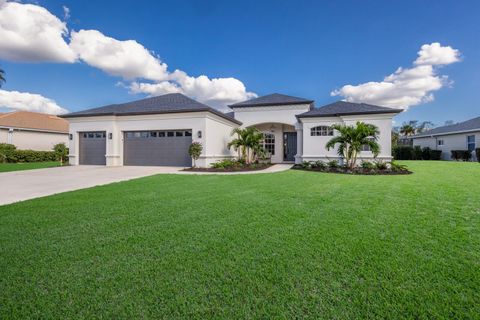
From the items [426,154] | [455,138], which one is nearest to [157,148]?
[426,154]

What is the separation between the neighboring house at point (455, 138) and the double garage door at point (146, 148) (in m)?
25.4

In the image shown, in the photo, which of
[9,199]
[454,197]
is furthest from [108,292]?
[454,197]

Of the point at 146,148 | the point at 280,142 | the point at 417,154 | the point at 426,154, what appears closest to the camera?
the point at 146,148

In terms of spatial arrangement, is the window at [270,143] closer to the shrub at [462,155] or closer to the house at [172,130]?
the house at [172,130]

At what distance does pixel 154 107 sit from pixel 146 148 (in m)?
2.87

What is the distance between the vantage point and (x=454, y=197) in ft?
18.5

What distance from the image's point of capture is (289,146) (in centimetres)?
Answer: 1992

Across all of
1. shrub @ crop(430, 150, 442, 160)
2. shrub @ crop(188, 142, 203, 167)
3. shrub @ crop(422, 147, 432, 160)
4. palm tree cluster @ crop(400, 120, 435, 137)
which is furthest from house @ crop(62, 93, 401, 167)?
palm tree cluster @ crop(400, 120, 435, 137)

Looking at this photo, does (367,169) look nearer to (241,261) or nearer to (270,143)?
(270,143)

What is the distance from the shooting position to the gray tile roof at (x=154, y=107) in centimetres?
1430

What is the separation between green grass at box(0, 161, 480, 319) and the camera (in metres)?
1.85

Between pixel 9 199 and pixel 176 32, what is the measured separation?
1391 centimetres

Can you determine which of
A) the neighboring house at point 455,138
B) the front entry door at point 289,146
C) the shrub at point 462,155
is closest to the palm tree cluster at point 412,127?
the neighboring house at point 455,138

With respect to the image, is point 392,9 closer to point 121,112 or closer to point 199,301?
point 199,301
